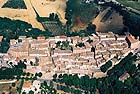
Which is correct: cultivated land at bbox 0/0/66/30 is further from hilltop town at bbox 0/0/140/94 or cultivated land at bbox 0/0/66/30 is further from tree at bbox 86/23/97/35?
tree at bbox 86/23/97/35

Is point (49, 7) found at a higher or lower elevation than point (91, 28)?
lower

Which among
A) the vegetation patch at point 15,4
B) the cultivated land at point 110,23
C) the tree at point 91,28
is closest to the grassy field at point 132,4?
the cultivated land at point 110,23

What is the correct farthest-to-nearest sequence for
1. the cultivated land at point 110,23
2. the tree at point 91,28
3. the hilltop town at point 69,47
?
1. the cultivated land at point 110,23
2. the tree at point 91,28
3. the hilltop town at point 69,47

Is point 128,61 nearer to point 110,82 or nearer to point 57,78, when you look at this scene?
point 110,82

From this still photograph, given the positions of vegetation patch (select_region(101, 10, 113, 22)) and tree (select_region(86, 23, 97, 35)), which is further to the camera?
vegetation patch (select_region(101, 10, 113, 22))

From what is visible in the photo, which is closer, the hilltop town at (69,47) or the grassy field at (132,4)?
the hilltop town at (69,47)

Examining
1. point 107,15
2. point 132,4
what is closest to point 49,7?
point 107,15

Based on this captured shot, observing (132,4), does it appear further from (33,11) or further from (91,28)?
(33,11)

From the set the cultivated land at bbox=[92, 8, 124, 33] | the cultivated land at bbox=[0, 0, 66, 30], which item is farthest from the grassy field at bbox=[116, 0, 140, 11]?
the cultivated land at bbox=[0, 0, 66, 30]

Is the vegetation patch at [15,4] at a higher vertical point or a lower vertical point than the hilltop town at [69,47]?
lower

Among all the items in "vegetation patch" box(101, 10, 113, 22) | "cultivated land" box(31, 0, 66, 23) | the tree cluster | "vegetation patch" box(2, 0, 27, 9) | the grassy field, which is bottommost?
"vegetation patch" box(2, 0, 27, 9)

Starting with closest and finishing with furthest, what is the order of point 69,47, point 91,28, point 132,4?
point 69,47 → point 91,28 → point 132,4

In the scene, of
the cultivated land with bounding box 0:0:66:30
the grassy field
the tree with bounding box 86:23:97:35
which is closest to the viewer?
the tree with bounding box 86:23:97:35

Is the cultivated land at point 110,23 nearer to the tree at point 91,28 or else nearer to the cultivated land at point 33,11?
the tree at point 91,28
